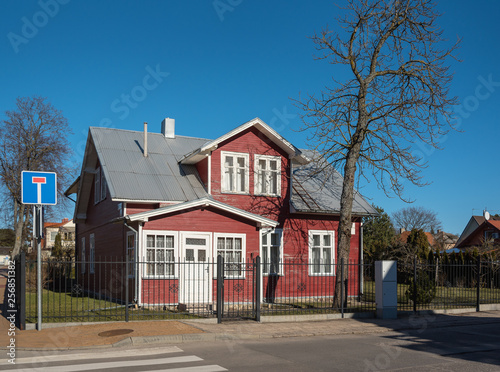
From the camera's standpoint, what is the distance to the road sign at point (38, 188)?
39.6 ft

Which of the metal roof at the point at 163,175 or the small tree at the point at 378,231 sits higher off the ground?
the metal roof at the point at 163,175

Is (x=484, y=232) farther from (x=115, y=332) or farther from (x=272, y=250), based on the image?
(x=115, y=332)

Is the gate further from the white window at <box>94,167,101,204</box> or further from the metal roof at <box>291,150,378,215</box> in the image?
the white window at <box>94,167,101,204</box>

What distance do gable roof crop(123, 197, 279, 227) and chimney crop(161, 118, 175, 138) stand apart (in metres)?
7.09

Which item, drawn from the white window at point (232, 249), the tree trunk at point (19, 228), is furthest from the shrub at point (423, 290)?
the tree trunk at point (19, 228)

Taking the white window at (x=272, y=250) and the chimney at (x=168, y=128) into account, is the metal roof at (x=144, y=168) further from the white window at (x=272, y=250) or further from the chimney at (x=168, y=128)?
the white window at (x=272, y=250)

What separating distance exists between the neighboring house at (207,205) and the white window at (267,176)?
0.14 ft

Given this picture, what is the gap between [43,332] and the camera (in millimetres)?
12164

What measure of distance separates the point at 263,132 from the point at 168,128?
17.9 ft

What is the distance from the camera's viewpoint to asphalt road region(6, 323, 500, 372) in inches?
354

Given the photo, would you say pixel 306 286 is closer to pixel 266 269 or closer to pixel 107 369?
pixel 266 269

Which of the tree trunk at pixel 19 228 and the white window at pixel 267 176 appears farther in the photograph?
the tree trunk at pixel 19 228

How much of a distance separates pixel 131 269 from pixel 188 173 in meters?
4.85

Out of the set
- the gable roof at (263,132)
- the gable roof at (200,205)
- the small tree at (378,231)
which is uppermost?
the gable roof at (263,132)
